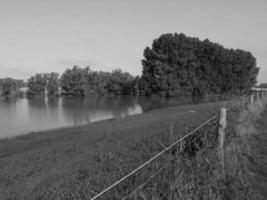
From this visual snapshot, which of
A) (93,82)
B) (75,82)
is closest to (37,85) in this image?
(75,82)

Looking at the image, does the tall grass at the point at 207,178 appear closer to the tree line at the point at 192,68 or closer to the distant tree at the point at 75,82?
the tree line at the point at 192,68

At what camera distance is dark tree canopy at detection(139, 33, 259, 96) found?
5091 centimetres

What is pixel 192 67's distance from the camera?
5366 cm

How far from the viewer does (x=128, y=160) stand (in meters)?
5.14

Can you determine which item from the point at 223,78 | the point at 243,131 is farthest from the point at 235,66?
the point at 243,131

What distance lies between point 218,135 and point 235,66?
190 ft

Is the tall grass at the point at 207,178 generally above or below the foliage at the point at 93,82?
below

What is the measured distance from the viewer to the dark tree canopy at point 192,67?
5091 centimetres

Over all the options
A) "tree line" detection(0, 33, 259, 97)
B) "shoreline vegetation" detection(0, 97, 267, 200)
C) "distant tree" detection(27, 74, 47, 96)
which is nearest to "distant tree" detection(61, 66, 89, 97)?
"distant tree" detection(27, 74, 47, 96)

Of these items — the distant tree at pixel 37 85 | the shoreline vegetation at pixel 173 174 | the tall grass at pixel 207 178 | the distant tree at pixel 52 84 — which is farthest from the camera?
the distant tree at pixel 52 84

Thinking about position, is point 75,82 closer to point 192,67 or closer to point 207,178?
point 192,67

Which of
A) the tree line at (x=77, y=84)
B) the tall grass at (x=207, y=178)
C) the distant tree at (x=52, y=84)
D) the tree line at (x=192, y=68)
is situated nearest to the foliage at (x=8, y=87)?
the tree line at (x=77, y=84)

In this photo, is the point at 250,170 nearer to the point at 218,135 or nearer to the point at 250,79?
the point at 218,135

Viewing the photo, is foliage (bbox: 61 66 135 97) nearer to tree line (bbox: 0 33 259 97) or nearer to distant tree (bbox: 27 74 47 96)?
distant tree (bbox: 27 74 47 96)
